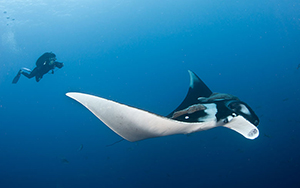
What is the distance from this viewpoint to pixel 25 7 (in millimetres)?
20266

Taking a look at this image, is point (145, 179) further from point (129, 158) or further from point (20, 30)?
point (20, 30)

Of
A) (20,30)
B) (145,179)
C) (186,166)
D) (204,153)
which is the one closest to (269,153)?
(204,153)

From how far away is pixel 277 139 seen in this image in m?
16.0

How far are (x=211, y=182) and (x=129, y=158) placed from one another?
807cm

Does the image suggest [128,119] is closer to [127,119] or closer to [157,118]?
[127,119]

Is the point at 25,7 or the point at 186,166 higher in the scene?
the point at 25,7

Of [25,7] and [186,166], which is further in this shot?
[25,7]

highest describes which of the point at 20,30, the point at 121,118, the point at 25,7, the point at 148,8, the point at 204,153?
the point at 148,8

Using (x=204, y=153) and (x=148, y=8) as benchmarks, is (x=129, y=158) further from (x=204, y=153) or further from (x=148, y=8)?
(x=148, y=8)

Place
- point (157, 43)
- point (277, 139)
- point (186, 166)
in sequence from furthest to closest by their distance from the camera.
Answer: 1. point (157, 43)
2. point (277, 139)
3. point (186, 166)

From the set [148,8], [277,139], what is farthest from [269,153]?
[148,8]

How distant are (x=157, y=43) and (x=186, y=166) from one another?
35.0m

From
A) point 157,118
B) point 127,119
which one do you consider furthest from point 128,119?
point 157,118

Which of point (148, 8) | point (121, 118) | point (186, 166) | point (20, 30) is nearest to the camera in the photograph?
point (121, 118)
